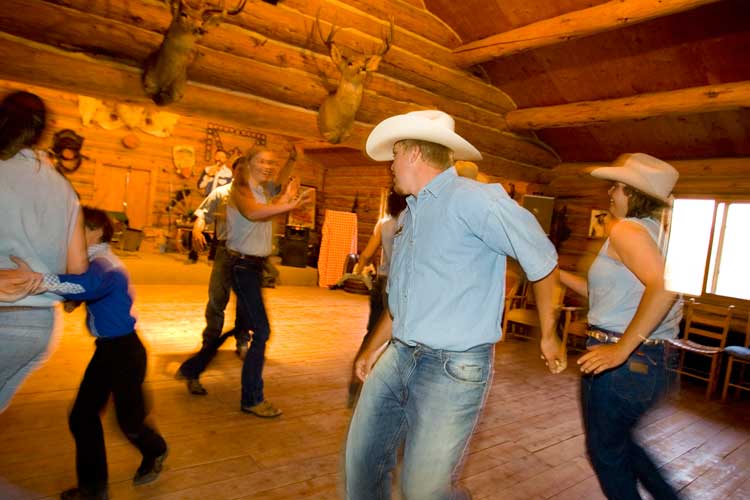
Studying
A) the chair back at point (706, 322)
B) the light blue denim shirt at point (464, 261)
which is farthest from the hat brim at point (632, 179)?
the chair back at point (706, 322)

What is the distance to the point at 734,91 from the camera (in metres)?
5.02

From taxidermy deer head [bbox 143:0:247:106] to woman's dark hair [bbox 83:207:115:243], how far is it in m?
2.64

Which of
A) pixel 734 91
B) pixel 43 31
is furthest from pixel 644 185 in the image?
pixel 43 31

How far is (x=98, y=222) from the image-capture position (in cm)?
217

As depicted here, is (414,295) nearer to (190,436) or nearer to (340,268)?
(190,436)

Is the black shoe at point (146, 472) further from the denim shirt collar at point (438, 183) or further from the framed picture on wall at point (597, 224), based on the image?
the framed picture on wall at point (597, 224)

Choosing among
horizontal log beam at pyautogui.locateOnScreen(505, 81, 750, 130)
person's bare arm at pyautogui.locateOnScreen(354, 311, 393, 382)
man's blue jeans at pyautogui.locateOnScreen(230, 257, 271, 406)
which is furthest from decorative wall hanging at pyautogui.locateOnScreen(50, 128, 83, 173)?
person's bare arm at pyautogui.locateOnScreen(354, 311, 393, 382)

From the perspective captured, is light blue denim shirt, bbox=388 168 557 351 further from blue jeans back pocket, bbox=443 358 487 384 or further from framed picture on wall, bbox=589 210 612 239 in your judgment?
framed picture on wall, bbox=589 210 612 239

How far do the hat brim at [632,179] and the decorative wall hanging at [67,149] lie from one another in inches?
390

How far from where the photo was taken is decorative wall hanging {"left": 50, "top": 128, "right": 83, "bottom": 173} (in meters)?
9.31

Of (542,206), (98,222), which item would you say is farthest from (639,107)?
(98,222)

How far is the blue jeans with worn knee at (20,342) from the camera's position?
1.62 meters

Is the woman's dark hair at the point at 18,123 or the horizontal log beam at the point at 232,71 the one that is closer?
the woman's dark hair at the point at 18,123

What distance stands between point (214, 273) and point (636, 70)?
17.4 ft
